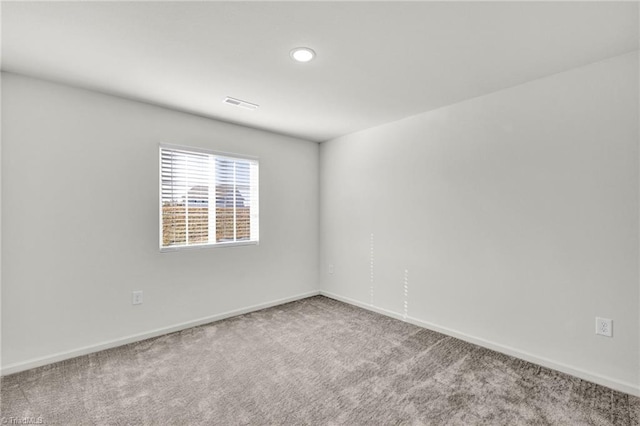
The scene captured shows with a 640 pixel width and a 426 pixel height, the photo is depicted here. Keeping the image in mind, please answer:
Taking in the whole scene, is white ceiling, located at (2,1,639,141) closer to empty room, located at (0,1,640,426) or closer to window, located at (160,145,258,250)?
empty room, located at (0,1,640,426)

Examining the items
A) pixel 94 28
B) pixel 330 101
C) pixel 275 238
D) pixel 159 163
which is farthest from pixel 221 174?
pixel 94 28

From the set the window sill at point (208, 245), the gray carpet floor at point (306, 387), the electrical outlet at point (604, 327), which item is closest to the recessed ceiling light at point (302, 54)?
the window sill at point (208, 245)

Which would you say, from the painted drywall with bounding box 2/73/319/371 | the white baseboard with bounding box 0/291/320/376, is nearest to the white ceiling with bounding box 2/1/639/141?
the painted drywall with bounding box 2/73/319/371

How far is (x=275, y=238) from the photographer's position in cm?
402

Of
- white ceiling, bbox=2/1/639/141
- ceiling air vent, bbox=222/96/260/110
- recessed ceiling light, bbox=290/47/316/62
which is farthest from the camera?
ceiling air vent, bbox=222/96/260/110

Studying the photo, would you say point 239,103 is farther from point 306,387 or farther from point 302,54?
point 306,387

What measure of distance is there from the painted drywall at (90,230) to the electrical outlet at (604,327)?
131 inches

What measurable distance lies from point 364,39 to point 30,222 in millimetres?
2847

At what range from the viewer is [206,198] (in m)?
3.39

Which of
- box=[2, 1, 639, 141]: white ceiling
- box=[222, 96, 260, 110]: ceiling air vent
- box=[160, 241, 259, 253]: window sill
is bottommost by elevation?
box=[160, 241, 259, 253]: window sill

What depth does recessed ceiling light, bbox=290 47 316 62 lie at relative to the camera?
6.49ft

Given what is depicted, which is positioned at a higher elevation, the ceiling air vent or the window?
the ceiling air vent

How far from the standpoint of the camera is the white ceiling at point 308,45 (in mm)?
1612

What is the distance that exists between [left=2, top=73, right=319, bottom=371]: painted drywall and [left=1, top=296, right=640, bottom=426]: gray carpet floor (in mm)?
293
